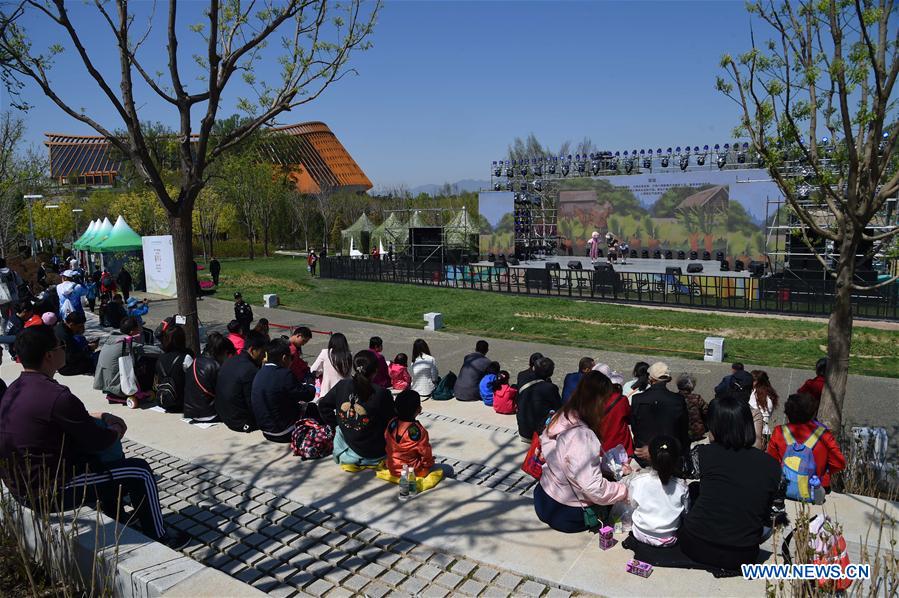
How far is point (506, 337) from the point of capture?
54.5ft

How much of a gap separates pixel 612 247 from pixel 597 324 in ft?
64.0

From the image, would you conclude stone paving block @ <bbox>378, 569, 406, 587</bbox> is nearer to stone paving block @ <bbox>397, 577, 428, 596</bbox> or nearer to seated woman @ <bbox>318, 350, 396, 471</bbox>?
stone paving block @ <bbox>397, 577, 428, 596</bbox>

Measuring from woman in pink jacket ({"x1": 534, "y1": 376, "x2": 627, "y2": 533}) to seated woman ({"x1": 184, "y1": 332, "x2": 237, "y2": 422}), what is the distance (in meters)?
4.16

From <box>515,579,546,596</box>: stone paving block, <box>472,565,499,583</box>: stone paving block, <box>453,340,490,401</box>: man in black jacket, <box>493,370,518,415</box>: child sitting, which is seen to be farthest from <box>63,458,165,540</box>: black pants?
<box>453,340,490,401</box>: man in black jacket

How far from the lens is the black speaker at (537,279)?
24.3 metres

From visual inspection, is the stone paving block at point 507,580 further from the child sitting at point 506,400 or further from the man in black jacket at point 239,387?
the child sitting at point 506,400

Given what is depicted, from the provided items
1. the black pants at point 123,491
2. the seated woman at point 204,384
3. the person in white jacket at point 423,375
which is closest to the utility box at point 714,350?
the person in white jacket at point 423,375

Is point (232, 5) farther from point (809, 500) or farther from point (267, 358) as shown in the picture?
point (809, 500)

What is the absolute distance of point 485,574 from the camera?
4102mm

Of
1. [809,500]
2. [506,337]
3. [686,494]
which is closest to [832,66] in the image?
[809,500]

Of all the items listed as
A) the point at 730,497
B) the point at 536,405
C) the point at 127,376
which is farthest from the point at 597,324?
the point at 730,497

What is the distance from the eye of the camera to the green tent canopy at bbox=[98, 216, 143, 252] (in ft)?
75.7

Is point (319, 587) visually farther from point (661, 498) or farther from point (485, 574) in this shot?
point (661, 498)

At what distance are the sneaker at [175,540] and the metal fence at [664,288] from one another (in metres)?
19.3
